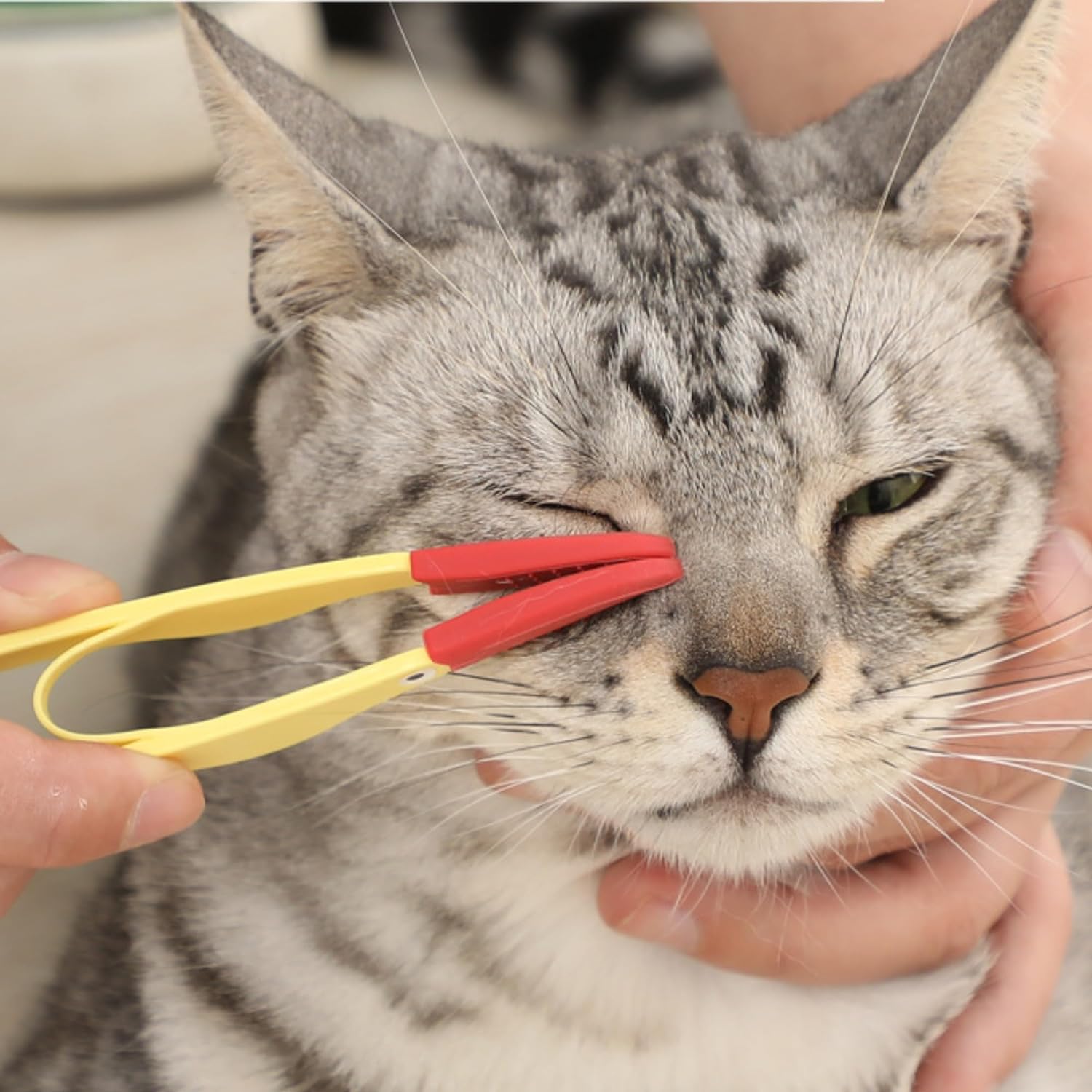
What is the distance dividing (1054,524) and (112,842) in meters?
0.90

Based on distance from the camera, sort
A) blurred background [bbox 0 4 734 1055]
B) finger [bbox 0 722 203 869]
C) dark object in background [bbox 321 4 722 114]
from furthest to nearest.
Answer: dark object in background [bbox 321 4 722 114]
blurred background [bbox 0 4 734 1055]
finger [bbox 0 722 203 869]

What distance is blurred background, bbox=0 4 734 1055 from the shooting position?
211 centimetres

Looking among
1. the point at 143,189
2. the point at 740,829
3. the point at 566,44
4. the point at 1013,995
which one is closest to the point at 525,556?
the point at 740,829

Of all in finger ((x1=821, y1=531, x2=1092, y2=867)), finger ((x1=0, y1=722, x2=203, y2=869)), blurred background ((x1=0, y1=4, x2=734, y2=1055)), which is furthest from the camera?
blurred background ((x1=0, y1=4, x2=734, y2=1055))

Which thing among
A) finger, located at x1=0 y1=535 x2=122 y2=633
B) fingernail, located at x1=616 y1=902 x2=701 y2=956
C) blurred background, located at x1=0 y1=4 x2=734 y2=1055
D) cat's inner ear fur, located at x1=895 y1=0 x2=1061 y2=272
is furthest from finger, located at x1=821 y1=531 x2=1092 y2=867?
blurred background, located at x1=0 y1=4 x2=734 y2=1055

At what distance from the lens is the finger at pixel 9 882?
97 cm

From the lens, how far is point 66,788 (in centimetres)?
89

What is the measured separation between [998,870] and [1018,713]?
0.66 ft

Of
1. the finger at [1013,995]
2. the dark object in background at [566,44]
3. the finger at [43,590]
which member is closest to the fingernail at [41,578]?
the finger at [43,590]

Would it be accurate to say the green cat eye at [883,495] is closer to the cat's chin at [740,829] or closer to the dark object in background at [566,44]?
the cat's chin at [740,829]

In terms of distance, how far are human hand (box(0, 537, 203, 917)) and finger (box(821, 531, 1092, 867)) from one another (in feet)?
2.06

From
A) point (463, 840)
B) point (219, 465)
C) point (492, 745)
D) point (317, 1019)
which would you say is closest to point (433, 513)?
point (492, 745)

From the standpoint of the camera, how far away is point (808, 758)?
0.97 meters

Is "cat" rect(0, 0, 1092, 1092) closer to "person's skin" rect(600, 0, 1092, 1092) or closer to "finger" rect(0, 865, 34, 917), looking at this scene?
"person's skin" rect(600, 0, 1092, 1092)
